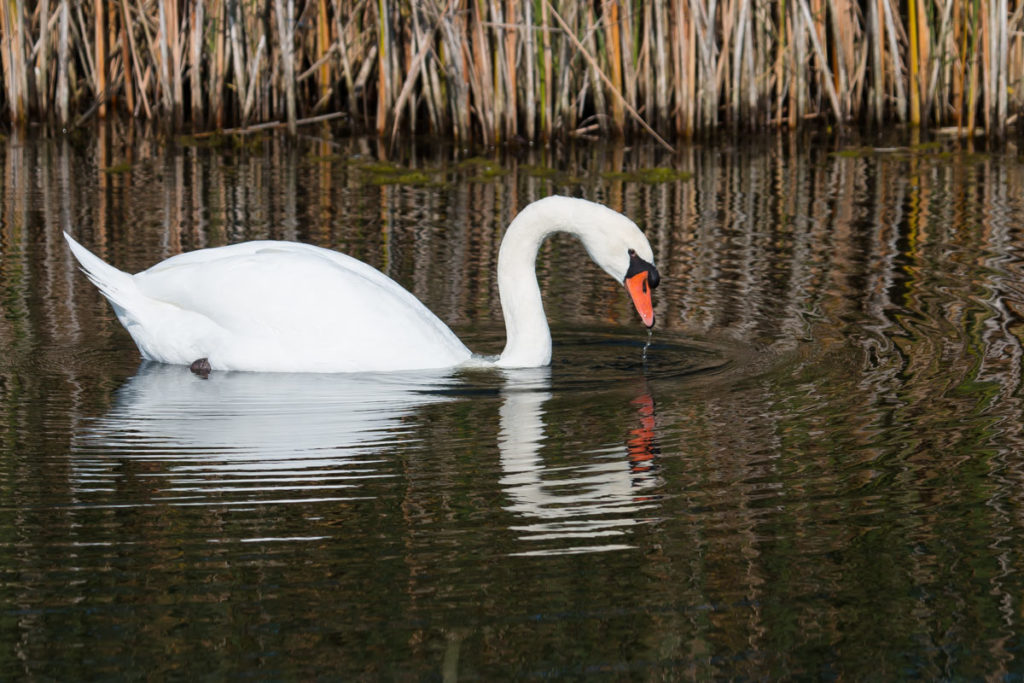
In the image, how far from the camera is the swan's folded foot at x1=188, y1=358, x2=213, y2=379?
747 centimetres

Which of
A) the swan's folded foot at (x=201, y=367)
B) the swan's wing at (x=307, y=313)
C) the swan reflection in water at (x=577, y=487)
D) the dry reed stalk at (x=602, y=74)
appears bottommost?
the swan reflection in water at (x=577, y=487)

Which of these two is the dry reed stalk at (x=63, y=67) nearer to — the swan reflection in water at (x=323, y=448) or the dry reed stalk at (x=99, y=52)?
the dry reed stalk at (x=99, y=52)

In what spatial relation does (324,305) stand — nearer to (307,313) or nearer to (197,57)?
(307,313)

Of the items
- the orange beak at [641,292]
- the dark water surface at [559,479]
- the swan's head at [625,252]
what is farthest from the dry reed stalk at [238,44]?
the orange beak at [641,292]

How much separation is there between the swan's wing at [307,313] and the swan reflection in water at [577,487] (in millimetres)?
964

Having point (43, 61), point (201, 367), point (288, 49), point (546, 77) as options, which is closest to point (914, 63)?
point (546, 77)

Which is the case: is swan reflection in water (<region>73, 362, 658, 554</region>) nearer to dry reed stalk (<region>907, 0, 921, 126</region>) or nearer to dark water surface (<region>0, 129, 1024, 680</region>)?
dark water surface (<region>0, 129, 1024, 680</region>)

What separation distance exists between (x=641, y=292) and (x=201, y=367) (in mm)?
2011

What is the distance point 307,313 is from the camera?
732 cm

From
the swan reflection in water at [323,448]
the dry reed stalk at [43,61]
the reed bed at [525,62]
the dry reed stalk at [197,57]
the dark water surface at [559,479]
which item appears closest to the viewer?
the dark water surface at [559,479]

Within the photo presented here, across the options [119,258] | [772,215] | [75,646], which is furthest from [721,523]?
[772,215]

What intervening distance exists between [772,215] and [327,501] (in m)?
6.85

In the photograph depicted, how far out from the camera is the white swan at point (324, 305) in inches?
287

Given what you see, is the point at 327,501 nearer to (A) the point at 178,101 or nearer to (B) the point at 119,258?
(B) the point at 119,258
